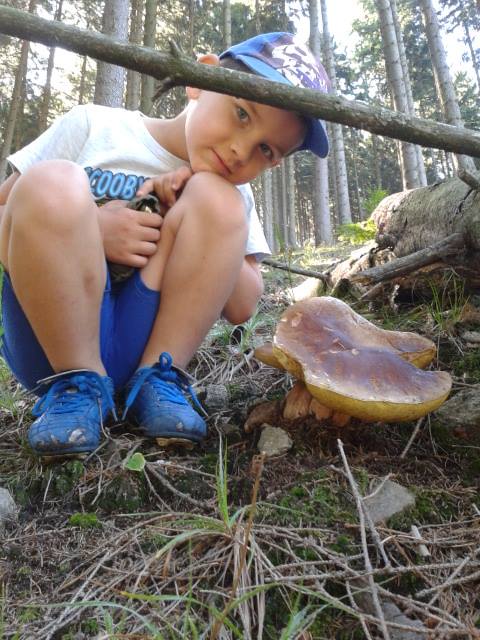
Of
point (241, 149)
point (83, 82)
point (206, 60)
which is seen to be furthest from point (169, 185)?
point (83, 82)

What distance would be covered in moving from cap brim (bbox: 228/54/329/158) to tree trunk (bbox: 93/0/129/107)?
17.7 ft

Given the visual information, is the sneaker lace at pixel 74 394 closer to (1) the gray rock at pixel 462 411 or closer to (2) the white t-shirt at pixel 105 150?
(2) the white t-shirt at pixel 105 150

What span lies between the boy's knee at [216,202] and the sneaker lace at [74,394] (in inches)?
26.7

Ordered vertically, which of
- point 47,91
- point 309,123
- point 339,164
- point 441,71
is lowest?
point 309,123

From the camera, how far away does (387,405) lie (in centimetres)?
121

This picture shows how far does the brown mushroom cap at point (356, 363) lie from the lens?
1.22m

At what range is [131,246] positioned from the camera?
1669mm

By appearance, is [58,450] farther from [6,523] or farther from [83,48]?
[83,48]

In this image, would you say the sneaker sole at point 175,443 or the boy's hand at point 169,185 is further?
the boy's hand at point 169,185

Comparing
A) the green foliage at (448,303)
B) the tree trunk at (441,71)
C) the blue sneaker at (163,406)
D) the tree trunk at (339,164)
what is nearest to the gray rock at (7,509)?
the blue sneaker at (163,406)

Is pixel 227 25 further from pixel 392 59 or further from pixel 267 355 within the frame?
pixel 267 355

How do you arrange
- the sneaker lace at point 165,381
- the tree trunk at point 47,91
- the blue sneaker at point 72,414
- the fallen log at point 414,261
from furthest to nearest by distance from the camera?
the tree trunk at point 47,91
the fallen log at point 414,261
the sneaker lace at point 165,381
the blue sneaker at point 72,414

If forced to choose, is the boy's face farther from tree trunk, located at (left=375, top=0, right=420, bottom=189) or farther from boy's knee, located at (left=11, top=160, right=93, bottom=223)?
tree trunk, located at (left=375, top=0, right=420, bottom=189)

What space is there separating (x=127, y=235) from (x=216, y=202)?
1.13 ft
